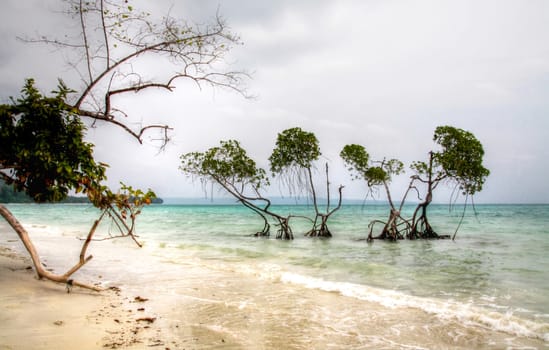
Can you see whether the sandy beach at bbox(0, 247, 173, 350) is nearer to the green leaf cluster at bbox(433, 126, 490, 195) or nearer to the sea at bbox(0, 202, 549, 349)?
the sea at bbox(0, 202, 549, 349)

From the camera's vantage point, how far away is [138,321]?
17.5ft

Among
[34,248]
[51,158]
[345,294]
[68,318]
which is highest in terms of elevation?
[51,158]

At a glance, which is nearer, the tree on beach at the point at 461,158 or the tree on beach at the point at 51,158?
the tree on beach at the point at 51,158

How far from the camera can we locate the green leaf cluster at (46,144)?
618 centimetres

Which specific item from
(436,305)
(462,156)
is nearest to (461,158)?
(462,156)

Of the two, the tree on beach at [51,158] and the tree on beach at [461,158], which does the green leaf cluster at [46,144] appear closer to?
the tree on beach at [51,158]

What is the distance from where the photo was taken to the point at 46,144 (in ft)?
20.3

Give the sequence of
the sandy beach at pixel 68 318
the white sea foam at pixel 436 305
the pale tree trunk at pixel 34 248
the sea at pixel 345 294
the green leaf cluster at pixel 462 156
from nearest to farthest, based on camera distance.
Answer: the sandy beach at pixel 68 318, the sea at pixel 345 294, the white sea foam at pixel 436 305, the pale tree trunk at pixel 34 248, the green leaf cluster at pixel 462 156

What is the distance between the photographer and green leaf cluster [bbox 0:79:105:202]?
20.3 feet

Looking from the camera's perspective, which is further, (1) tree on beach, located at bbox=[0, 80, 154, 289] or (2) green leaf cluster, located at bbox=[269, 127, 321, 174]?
(2) green leaf cluster, located at bbox=[269, 127, 321, 174]

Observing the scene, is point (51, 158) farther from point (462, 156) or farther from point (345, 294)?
point (462, 156)

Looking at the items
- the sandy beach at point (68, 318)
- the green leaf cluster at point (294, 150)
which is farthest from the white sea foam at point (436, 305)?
the green leaf cluster at point (294, 150)

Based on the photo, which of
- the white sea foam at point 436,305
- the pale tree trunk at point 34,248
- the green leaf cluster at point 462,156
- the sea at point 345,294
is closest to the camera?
the sea at point 345,294

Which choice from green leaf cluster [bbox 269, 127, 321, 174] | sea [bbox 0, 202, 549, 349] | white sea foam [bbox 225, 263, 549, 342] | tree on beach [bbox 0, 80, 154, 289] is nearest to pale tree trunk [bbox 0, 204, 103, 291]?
tree on beach [bbox 0, 80, 154, 289]
